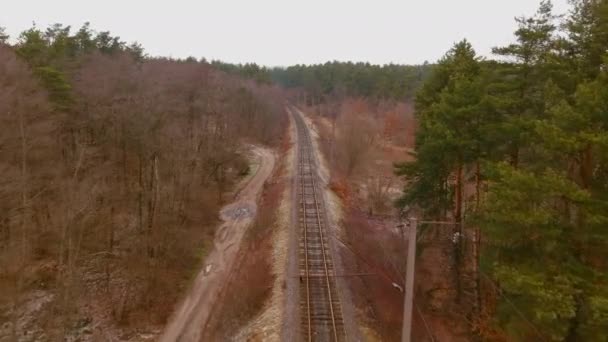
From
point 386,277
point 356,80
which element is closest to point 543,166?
point 386,277

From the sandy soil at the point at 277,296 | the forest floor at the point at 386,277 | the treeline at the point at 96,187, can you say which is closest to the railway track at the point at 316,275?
the sandy soil at the point at 277,296

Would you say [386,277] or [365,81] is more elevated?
[365,81]

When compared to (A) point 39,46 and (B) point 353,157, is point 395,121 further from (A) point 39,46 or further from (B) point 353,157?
(A) point 39,46

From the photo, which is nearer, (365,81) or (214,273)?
(214,273)

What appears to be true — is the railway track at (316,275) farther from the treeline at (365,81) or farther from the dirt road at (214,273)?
the treeline at (365,81)

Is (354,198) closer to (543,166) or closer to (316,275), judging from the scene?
(316,275)

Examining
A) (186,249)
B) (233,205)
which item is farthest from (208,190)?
(186,249)

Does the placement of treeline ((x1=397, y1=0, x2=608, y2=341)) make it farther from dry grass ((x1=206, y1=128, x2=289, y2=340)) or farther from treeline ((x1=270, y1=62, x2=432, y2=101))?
treeline ((x1=270, y1=62, x2=432, y2=101))
